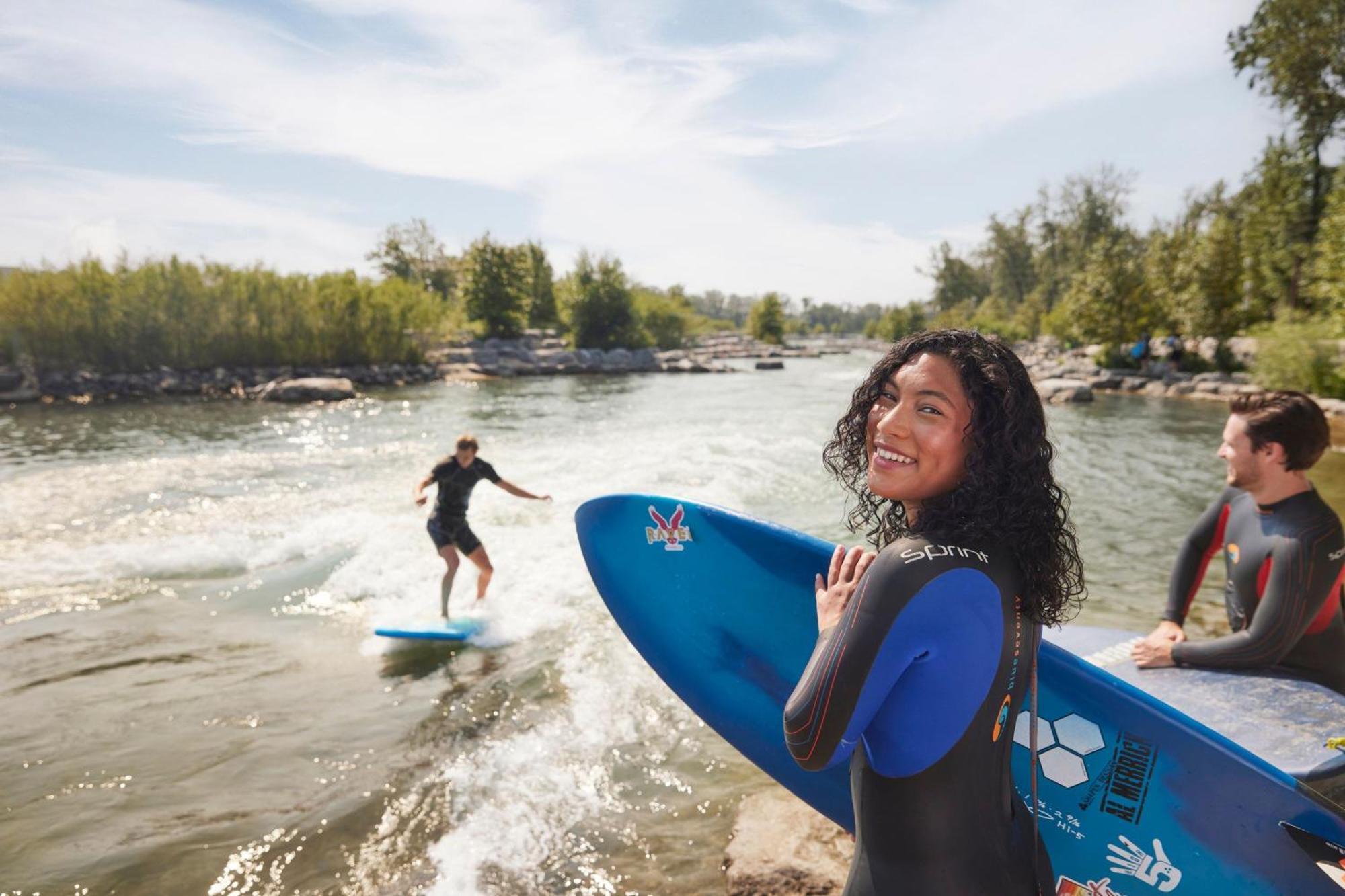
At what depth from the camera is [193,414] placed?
23359 mm

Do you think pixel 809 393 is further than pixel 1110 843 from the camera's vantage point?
Yes

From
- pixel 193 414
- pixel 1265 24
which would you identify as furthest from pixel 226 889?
pixel 1265 24

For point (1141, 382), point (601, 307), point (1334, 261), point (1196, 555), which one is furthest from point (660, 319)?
point (1196, 555)

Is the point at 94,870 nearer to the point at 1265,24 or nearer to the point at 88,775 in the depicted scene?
the point at 88,775

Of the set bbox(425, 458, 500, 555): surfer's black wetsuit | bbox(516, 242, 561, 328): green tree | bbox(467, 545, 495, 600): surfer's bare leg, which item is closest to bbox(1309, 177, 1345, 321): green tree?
bbox(467, 545, 495, 600): surfer's bare leg

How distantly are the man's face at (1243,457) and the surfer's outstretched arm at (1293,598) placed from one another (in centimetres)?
29

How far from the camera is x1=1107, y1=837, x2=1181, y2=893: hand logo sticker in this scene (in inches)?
87.2

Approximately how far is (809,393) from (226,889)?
3084 cm

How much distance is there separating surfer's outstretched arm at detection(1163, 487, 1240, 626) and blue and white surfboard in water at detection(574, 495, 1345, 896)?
927mm

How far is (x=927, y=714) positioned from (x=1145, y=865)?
1485mm

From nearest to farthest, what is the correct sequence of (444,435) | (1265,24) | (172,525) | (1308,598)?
(1308,598) < (172,525) < (444,435) < (1265,24)

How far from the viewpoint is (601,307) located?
5884 centimetres

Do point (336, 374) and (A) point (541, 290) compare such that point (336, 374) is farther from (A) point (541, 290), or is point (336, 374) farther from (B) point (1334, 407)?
(B) point (1334, 407)

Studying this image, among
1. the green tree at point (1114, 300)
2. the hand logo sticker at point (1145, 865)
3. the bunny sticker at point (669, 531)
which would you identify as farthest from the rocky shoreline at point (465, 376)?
the hand logo sticker at point (1145, 865)
